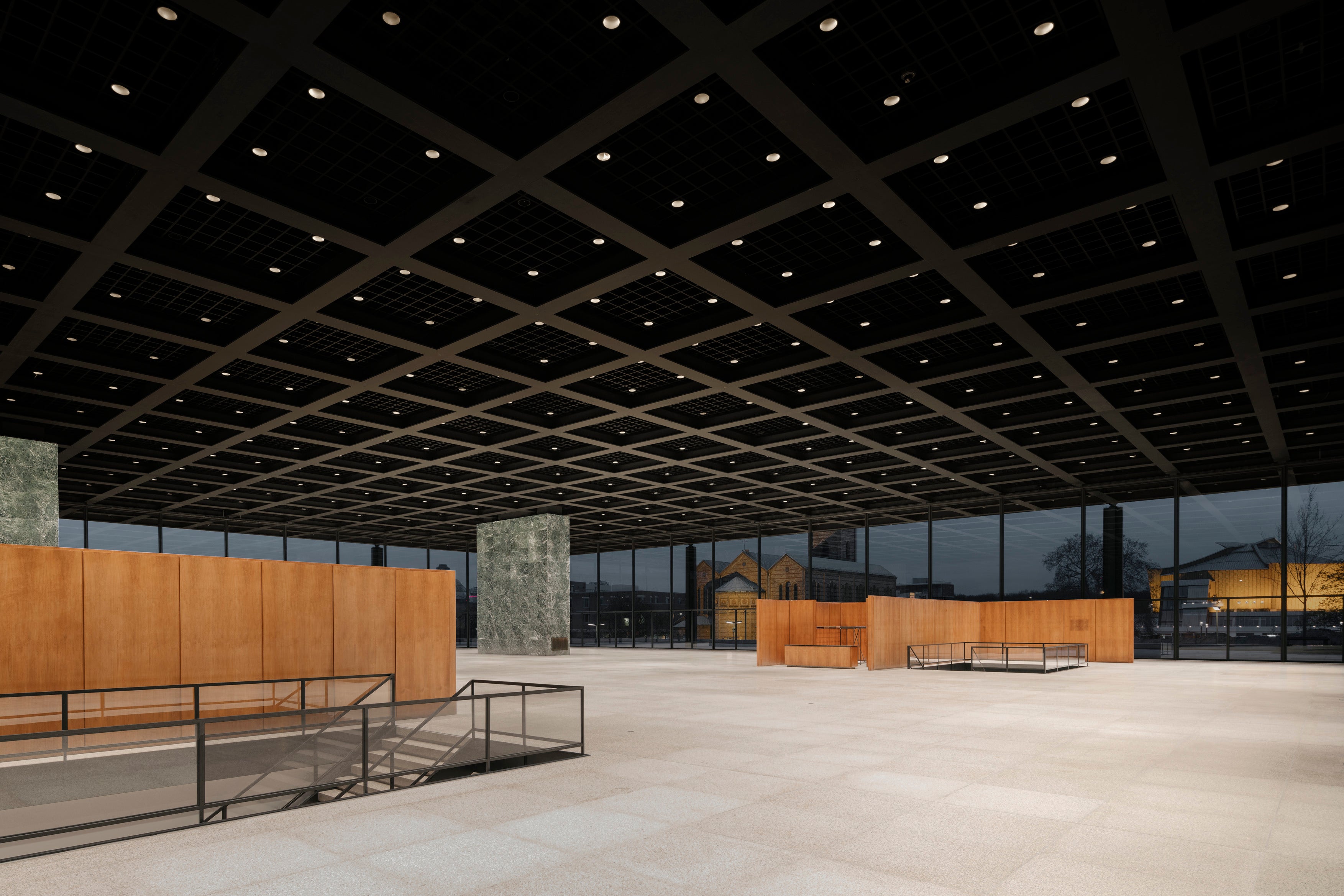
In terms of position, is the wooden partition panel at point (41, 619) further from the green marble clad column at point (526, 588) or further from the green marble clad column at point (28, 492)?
the green marble clad column at point (526, 588)

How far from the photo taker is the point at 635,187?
12.8m

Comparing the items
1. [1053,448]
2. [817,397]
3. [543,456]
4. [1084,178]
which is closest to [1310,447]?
[1053,448]

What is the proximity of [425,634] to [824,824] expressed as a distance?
34.6 feet

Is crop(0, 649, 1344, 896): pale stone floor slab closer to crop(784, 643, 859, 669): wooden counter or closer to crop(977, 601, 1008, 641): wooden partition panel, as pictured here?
crop(784, 643, 859, 669): wooden counter

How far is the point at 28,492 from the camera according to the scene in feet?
76.0

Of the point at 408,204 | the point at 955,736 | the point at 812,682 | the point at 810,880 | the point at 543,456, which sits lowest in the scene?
the point at 812,682

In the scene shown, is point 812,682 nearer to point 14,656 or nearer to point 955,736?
point 955,736

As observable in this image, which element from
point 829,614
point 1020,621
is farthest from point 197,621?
point 1020,621

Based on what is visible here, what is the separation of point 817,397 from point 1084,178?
11726 millimetres

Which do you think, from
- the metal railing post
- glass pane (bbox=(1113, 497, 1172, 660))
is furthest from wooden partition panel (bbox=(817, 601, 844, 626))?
the metal railing post

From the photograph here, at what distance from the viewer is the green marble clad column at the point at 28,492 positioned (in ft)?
73.5

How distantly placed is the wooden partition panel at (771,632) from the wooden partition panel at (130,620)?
22155mm

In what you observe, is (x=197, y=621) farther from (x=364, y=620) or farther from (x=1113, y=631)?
(x=1113, y=631)

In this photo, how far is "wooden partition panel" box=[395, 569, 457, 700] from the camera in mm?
15133
